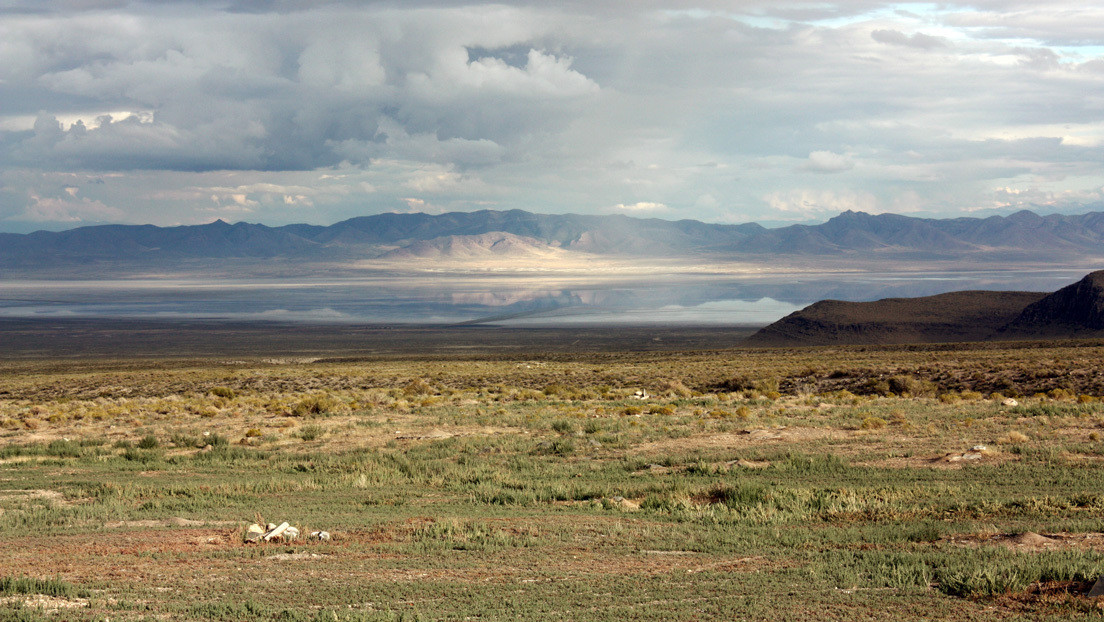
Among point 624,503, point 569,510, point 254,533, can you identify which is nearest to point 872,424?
point 624,503

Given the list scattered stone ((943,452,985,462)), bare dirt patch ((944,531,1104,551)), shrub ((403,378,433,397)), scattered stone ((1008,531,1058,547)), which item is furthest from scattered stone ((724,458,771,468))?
shrub ((403,378,433,397))

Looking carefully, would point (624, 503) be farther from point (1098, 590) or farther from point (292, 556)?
point (1098, 590)

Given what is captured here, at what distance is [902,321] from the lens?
112500 millimetres

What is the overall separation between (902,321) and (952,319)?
600cm

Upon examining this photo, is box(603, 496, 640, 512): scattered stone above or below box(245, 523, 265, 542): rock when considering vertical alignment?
below

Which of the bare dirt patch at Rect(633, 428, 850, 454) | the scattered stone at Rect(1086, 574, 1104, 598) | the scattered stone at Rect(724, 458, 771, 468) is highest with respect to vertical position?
the scattered stone at Rect(1086, 574, 1104, 598)

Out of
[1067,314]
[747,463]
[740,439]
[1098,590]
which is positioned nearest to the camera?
[1098,590]

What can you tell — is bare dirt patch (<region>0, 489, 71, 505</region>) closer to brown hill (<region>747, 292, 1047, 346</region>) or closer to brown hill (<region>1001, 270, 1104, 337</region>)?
brown hill (<region>747, 292, 1047, 346</region>)

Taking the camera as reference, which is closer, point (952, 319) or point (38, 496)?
point (38, 496)

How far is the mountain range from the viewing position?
101 meters

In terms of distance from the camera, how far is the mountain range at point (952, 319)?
101 meters

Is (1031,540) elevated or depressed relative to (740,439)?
elevated

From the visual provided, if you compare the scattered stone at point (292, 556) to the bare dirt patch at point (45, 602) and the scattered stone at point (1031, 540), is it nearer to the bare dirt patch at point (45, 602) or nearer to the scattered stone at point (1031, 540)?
the bare dirt patch at point (45, 602)

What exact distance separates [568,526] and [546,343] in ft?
333
